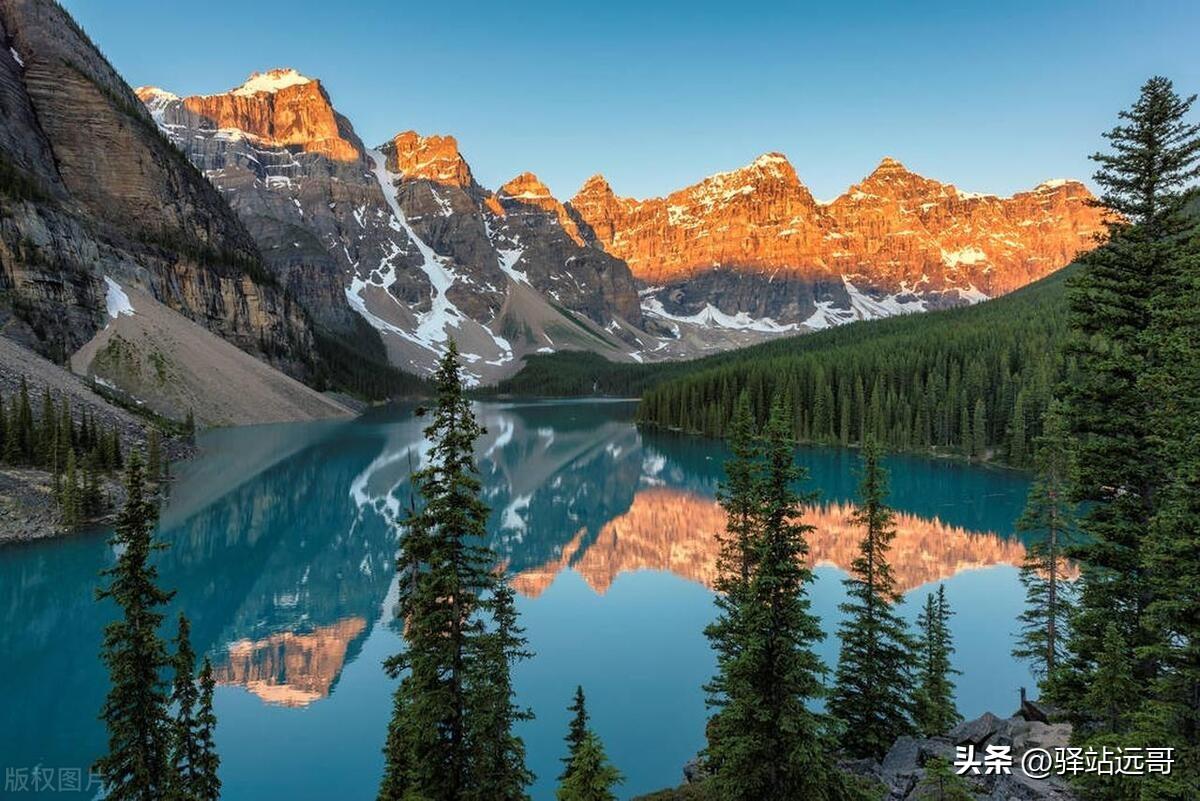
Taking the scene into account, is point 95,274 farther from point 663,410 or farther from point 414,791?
point 414,791

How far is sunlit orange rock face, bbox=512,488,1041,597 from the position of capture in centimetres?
4112

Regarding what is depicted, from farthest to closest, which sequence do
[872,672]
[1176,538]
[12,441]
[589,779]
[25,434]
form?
1. [25,434]
2. [12,441]
3. [872,672]
4. [1176,538]
5. [589,779]

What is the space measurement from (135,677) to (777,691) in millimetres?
11794

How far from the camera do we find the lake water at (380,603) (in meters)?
21.5

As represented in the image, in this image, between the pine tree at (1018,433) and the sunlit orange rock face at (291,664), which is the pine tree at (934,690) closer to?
the sunlit orange rock face at (291,664)

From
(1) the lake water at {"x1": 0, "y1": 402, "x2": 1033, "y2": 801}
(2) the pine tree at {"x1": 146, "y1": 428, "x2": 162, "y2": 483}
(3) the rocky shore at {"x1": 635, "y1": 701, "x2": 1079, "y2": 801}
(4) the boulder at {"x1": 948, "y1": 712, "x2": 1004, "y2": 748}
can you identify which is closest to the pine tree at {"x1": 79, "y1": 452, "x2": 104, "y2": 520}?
(1) the lake water at {"x1": 0, "y1": 402, "x2": 1033, "y2": 801}

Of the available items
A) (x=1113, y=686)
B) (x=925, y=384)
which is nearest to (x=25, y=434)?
(x=1113, y=686)

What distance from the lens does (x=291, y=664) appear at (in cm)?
2816

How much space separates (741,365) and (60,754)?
123224mm

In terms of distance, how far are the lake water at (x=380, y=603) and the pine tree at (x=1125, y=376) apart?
11.7 meters

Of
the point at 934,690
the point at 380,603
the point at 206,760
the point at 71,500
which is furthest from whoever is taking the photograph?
the point at 71,500

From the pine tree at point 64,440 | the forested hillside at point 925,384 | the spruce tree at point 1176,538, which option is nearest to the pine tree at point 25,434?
the pine tree at point 64,440

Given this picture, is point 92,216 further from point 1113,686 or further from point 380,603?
point 1113,686

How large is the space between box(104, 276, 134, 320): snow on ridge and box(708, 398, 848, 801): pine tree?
12209cm
